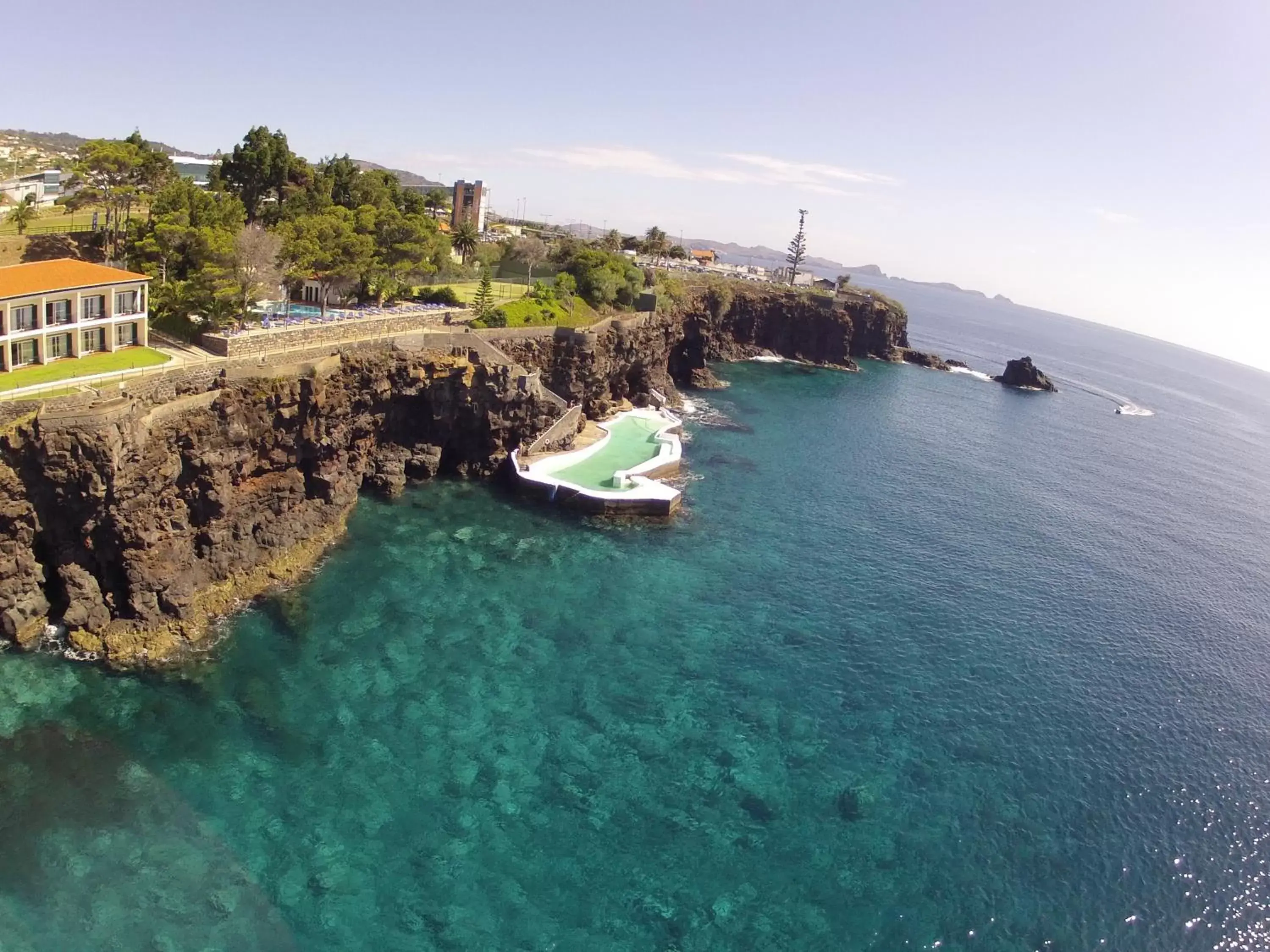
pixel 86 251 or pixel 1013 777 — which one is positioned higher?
pixel 86 251

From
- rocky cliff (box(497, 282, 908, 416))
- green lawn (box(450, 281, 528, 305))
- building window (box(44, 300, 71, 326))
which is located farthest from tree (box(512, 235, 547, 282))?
building window (box(44, 300, 71, 326))

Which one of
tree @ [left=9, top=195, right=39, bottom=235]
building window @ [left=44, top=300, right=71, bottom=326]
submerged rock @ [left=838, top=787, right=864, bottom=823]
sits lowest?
submerged rock @ [left=838, top=787, right=864, bottom=823]

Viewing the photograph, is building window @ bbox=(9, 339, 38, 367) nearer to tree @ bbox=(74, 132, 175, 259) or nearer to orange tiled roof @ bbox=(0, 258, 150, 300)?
orange tiled roof @ bbox=(0, 258, 150, 300)

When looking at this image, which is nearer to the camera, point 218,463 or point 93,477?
point 93,477

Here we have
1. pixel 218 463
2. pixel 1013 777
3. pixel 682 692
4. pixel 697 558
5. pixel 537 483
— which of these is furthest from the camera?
pixel 537 483

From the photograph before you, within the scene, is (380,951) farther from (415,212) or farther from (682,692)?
(415,212)

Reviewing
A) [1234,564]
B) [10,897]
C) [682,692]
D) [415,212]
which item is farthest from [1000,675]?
[415,212]

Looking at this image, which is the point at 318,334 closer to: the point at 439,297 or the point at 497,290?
the point at 439,297
